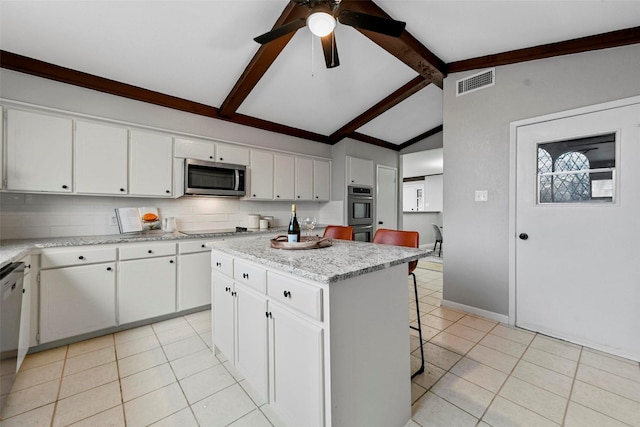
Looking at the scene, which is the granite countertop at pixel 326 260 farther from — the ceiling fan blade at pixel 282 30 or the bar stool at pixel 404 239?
the ceiling fan blade at pixel 282 30

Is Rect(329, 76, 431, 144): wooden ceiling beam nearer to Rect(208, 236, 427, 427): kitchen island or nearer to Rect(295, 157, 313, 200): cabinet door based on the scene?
Rect(295, 157, 313, 200): cabinet door

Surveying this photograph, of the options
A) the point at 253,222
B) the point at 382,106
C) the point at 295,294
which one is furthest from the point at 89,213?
the point at 382,106

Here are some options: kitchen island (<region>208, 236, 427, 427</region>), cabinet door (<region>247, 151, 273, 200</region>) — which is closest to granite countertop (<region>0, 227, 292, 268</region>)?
cabinet door (<region>247, 151, 273, 200</region>)

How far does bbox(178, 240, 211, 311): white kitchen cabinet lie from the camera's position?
9.35 feet

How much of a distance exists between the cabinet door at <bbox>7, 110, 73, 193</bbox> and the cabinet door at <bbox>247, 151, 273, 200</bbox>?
1925 mm

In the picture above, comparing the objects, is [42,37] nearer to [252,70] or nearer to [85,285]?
[252,70]

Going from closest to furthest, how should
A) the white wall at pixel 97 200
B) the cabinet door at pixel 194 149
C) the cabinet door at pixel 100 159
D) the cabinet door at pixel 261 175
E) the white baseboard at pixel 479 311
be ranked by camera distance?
the white wall at pixel 97 200, the cabinet door at pixel 100 159, the white baseboard at pixel 479 311, the cabinet door at pixel 194 149, the cabinet door at pixel 261 175

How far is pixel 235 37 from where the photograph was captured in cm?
243

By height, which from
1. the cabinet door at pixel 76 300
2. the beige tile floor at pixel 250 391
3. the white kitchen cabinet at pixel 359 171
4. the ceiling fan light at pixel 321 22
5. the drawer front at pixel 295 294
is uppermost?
the ceiling fan light at pixel 321 22

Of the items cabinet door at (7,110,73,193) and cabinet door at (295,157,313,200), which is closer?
cabinet door at (7,110,73,193)

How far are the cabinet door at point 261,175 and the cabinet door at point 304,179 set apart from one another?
1.69 feet

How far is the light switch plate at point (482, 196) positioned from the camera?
2.81 meters

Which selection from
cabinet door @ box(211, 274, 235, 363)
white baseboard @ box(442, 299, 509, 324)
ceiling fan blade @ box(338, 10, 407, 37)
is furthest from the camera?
white baseboard @ box(442, 299, 509, 324)

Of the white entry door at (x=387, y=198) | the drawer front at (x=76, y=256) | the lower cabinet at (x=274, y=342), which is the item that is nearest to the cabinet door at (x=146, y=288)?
the drawer front at (x=76, y=256)
